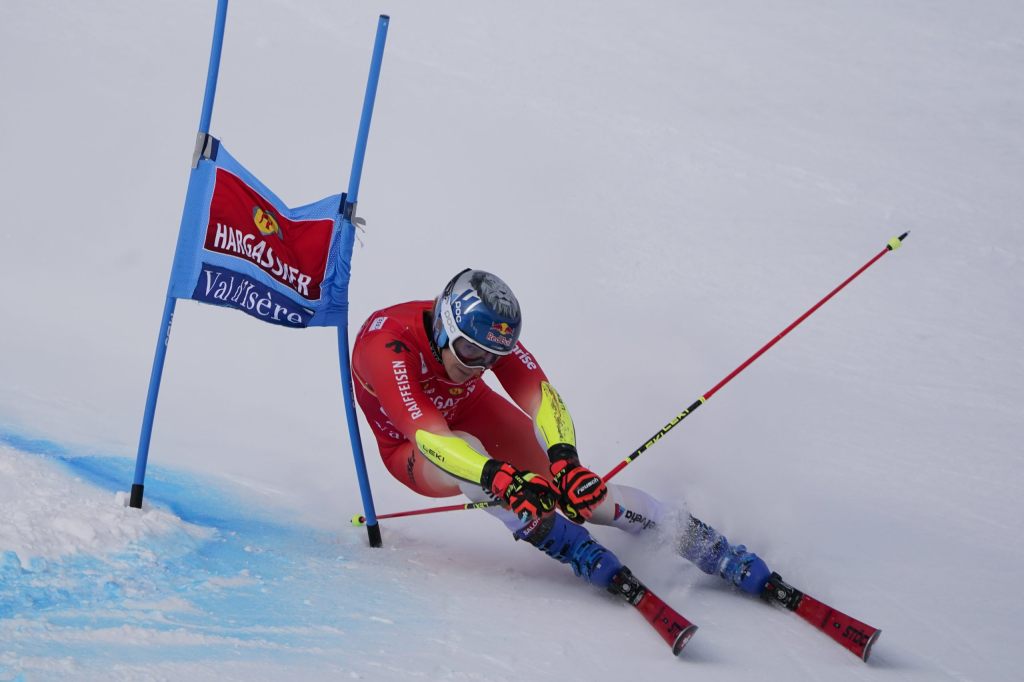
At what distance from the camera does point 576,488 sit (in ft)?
12.1

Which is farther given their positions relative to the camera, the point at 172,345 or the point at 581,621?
the point at 172,345

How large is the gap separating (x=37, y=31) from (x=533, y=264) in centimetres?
634

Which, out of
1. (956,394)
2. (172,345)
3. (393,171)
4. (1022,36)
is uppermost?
(1022,36)

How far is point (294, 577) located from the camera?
137 inches

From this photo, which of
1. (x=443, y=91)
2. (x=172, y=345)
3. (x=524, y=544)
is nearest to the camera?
(x=524, y=544)

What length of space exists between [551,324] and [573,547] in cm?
344

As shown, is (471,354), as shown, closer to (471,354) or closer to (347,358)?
(471,354)

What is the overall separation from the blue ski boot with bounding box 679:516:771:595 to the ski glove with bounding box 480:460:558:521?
0.72 m

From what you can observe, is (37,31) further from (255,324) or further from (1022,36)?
(1022,36)

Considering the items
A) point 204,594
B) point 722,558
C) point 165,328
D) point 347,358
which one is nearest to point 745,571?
point 722,558

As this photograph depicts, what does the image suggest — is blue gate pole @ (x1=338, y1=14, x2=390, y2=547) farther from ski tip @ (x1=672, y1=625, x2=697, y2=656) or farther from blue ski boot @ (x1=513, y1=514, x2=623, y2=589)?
ski tip @ (x1=672, y1=625, x2=697, y2=656)

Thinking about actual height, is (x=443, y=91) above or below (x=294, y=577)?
above

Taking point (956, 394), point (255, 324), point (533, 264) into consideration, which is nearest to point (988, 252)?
point (956, 394)

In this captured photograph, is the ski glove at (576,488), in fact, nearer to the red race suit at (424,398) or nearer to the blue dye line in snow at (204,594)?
the red race suit at (424,398)
